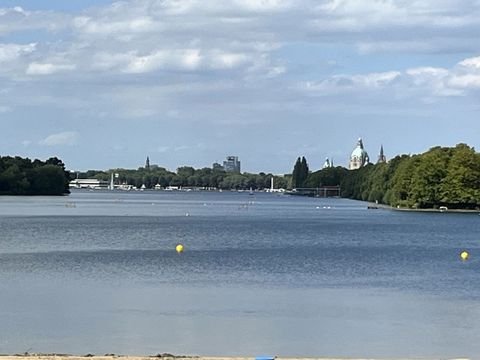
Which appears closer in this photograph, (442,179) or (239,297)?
(239,297)

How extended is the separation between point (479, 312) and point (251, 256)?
3012cm

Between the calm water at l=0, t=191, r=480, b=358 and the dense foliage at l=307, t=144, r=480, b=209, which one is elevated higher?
the dense foliage at l=307, t=144, r=480, b=209

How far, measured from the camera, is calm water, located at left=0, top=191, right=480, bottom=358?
30000mm

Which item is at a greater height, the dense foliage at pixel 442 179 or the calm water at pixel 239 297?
the dense foliage at pixel 442 179

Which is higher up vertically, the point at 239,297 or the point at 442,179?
the point at 442,179

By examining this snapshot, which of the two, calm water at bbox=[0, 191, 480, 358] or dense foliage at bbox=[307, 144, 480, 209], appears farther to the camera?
dense foliage at bbox=[307, 144, 480, 209]

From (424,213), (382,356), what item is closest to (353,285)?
(382,356)

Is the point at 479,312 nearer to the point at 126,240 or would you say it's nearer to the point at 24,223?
the point at 126,240

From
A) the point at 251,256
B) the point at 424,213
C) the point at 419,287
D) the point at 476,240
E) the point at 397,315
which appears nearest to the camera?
the point at 397,315

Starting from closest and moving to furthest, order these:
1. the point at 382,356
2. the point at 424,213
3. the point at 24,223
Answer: the point at 382,356, the point at 24,223, the point at 424,213

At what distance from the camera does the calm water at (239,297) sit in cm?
3000

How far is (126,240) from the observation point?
83375 millimetres

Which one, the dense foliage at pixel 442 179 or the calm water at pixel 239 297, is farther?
the dense foliage at pixel 442 179

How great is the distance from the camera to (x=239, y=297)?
1647 inches
